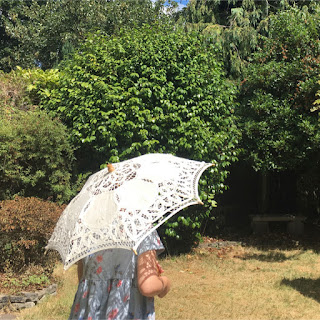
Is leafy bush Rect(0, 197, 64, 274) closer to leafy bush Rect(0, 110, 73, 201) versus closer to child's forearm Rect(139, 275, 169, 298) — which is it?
leafy bush Rect(0, 110, 73, 201)

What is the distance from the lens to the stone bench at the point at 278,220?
411 inches

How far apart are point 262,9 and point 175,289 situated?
987cm

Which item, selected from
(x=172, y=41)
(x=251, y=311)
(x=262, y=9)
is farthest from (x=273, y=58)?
(x=251, y=311)

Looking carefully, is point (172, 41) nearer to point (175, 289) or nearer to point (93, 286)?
point (175, 289)

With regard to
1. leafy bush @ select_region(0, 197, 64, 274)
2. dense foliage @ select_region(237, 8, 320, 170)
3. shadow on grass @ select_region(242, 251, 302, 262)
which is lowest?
shadow on grass @ select_region(242, 251, 302, 262)

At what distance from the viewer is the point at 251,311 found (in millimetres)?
5285

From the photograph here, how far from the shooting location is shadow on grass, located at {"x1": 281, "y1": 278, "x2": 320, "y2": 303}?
5949 mm

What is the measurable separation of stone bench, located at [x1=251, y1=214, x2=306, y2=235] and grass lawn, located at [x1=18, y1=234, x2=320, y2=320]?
4.47ft

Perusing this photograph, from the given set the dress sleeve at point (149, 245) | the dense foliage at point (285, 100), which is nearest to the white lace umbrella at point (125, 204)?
the dress sleeve at point (149, 245)

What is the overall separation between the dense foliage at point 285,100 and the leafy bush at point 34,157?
393cm

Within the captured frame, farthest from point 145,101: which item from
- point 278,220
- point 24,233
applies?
point 278,220

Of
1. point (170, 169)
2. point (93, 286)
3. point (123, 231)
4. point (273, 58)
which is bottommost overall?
point (93, 286)

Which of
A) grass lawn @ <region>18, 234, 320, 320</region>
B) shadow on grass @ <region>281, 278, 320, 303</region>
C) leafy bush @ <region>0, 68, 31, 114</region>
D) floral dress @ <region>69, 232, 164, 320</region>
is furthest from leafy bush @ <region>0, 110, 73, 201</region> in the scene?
floral dress @ <region>69, 232, 164, 320</region>

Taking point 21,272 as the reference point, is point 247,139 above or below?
above
